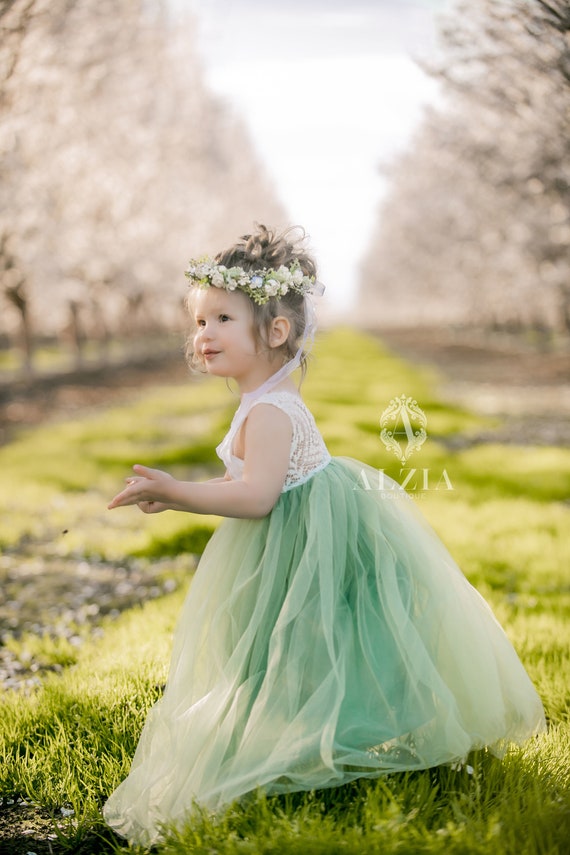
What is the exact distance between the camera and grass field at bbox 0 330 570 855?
210cm

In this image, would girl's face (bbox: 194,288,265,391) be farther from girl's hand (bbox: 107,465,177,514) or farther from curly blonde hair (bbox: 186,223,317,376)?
girl's hand (bbox: 107,465,177,514)

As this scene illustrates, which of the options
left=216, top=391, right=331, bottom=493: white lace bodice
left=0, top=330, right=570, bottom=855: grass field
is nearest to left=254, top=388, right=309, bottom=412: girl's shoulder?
left=216, top=391, right=331, bottom=493: white lace bodice

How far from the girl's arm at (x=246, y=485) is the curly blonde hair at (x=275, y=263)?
10.7 inches

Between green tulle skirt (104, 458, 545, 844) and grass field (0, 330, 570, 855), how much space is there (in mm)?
103

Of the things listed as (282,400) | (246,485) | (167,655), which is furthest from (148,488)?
(167,655)

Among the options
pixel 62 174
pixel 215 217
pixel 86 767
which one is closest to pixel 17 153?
pixel 62 174

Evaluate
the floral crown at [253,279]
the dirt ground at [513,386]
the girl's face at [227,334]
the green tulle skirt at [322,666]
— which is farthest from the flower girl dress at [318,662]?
the dirt ground at [513,386]

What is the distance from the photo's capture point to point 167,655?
3.40 m

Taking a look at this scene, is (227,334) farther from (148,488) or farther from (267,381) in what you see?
(148,488)

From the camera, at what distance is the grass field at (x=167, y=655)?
210cm

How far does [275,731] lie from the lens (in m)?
2.28

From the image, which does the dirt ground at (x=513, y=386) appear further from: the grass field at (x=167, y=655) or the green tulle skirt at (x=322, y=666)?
the green tulle skirt at (x=322, y=666)

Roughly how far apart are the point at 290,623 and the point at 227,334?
937 mm

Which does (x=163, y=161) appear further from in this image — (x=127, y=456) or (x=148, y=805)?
(x=148, y=805)
